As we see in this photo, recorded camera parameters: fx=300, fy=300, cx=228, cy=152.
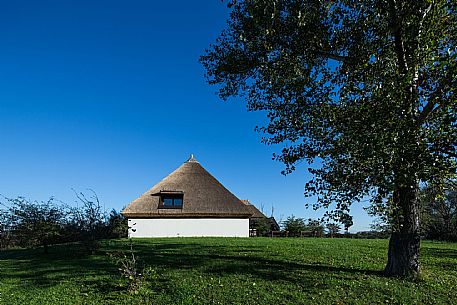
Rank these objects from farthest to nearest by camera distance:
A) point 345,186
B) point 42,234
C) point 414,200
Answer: point 42,234, point 414,200, point 345,186

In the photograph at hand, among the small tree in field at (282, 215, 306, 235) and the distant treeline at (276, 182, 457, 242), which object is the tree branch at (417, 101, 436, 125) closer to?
the distant treeline at (276, 182, 457, 242)

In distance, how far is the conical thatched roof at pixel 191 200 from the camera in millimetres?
27109

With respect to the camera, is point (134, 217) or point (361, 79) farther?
point (134, 217)

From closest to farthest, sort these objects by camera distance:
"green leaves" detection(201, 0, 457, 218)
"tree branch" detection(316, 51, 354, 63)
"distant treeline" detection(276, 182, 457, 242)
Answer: "green leaves" detection(201, 0, 457, 218) < "tree branch" detection(316, 51, 354, 63) < "distant treeline" detection(276, 182, 457, 242)

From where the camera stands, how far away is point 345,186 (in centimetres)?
793

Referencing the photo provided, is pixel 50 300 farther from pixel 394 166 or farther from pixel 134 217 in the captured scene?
pixel 134 217

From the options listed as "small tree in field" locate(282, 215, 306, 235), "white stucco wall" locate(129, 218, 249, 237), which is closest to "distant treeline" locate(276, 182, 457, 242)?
"small tree in field" locate(282, 215, 306, 235)

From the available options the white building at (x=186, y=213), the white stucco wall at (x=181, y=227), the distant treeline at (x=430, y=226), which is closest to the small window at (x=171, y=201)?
the white building at (x=186, y=213)

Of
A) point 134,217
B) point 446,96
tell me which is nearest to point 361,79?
point 446,96

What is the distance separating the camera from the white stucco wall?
88.7ft

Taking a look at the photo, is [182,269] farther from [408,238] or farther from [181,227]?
[181,227]

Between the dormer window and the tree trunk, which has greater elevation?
the dormer window

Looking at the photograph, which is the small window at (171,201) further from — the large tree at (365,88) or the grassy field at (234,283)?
the large tree at (365,88)

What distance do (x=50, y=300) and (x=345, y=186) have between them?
7.95 m
